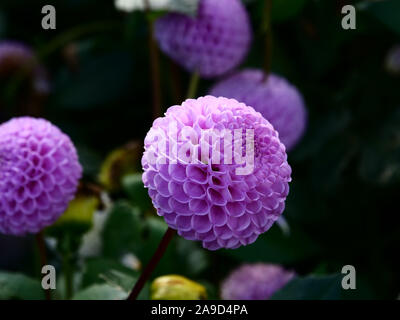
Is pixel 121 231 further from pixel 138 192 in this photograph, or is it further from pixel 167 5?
pixel 167 5

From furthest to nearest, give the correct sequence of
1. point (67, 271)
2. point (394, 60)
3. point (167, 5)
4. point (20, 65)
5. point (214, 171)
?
point (20, 65)
point (394, 60)
point (167, 5)
point (67, 271)
point (214, 171)

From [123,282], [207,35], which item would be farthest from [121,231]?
[207,35]

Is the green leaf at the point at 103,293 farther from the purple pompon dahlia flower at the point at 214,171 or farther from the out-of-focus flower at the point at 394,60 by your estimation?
→ the out-of-focus flower at the point at 394,60

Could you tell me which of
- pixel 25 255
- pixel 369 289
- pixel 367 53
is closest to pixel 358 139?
pixel 367 53

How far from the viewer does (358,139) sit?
100 cm

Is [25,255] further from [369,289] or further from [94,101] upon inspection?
[369,289]

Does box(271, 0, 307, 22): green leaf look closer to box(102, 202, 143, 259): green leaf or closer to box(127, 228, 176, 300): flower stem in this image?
box(102, 202, 143, 259): green leaf

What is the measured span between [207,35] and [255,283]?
34 centimetres

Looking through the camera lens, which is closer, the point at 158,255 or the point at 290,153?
the point at 158,255

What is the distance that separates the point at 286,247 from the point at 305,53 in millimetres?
364

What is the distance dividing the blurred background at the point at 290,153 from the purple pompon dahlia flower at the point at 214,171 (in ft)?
0.69

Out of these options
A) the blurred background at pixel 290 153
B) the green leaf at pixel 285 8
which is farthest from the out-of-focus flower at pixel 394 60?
the green leaf at pixel 285 8

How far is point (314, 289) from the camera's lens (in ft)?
2.08

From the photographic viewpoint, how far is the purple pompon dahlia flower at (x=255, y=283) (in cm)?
77
